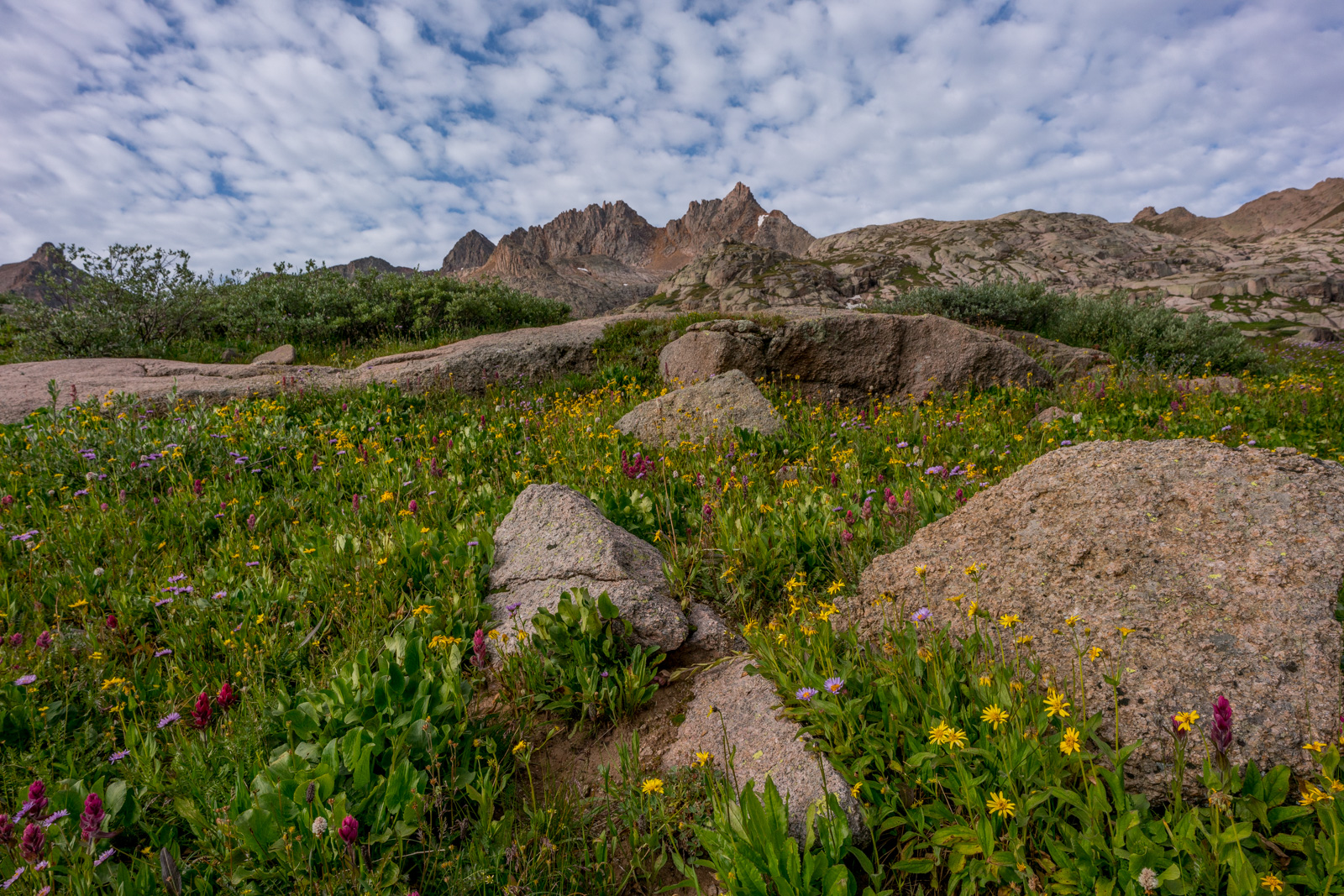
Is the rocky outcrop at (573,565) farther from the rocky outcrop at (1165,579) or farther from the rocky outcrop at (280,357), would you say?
the rocky outcrop at (280,357)

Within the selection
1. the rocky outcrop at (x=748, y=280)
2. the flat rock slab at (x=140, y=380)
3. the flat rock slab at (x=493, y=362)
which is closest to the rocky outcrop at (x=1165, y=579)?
the flat rock slab at (x=493, y=362)

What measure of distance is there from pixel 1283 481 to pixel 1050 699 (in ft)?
6.57

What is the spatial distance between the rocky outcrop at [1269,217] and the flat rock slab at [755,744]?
195 m

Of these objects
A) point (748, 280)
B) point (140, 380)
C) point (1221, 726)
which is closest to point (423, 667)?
point (1221, 726)

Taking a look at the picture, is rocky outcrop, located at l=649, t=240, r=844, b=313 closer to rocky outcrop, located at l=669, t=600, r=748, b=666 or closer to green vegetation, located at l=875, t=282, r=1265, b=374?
green vegetation, located at l=875, t=282, r=1265, b=374

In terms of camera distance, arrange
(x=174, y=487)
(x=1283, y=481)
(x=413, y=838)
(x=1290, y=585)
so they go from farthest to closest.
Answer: (x=174, y=487)
(x=1283, y=481)
(x=1290, y=585)
(x=413, y=838)

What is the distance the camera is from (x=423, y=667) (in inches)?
109

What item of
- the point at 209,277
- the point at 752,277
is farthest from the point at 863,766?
the point at 752,277

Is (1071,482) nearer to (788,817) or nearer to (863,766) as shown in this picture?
(863,766)

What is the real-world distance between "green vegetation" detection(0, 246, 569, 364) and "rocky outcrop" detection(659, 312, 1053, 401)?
24.5 ft

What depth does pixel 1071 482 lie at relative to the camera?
3359 millimetres

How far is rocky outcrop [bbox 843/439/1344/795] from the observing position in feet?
6.98

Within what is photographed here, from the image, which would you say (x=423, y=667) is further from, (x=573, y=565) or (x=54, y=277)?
(x=54, y=277)

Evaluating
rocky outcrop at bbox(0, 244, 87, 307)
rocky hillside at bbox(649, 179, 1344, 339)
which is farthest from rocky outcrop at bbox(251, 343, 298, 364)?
rocky hillside at bbox(649, 179, 1344, 339)
